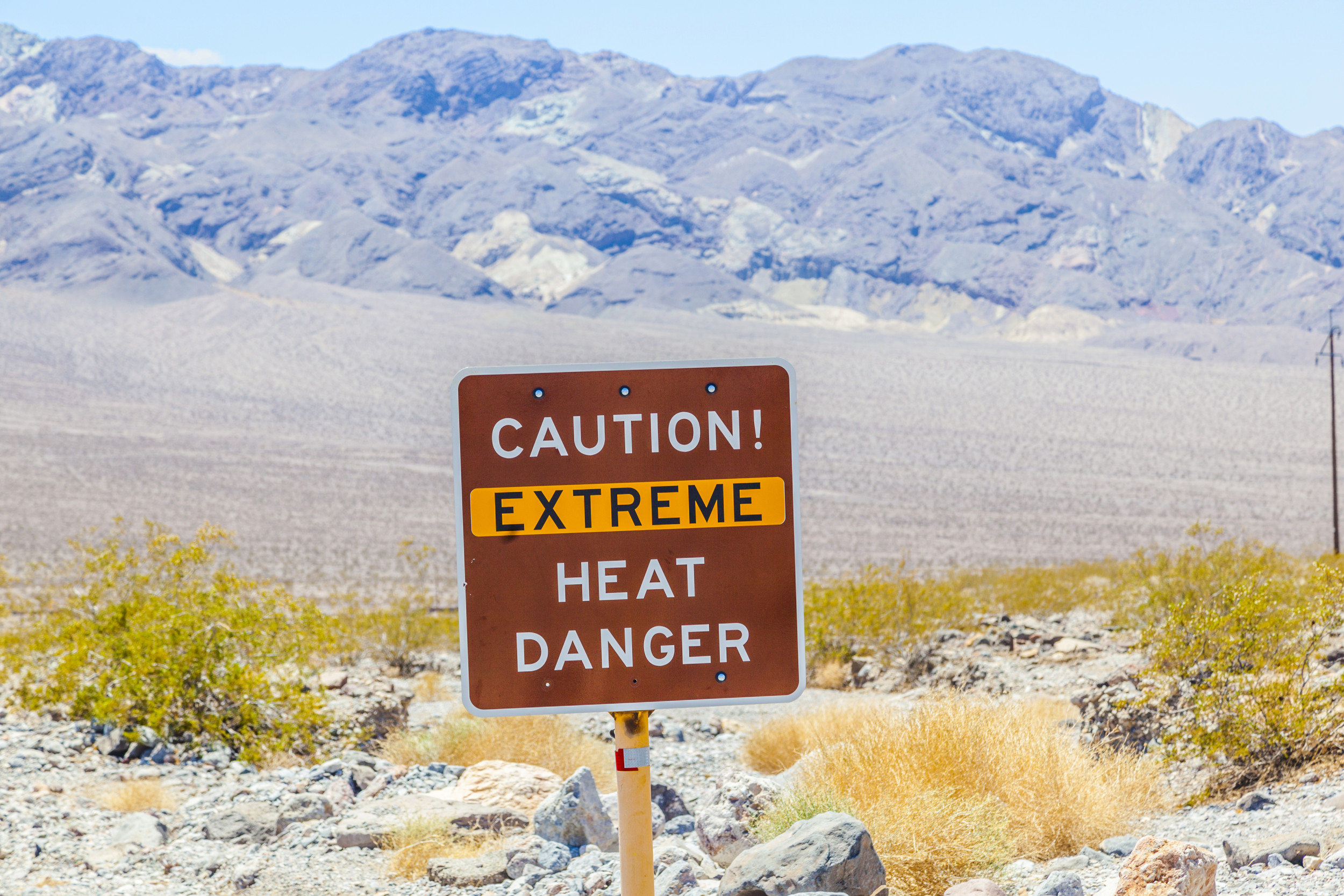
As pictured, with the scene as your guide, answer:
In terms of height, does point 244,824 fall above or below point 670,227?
below

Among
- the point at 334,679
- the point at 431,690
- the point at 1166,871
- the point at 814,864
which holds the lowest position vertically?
the point at 431,690

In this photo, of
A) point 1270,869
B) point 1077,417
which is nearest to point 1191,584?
point 1270,869

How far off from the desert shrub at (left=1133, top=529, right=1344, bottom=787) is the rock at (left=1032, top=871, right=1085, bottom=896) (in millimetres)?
2795

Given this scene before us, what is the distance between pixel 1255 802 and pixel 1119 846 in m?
1.22

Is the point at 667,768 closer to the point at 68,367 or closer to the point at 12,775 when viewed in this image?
the point at 12,775

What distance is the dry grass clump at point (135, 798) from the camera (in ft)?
22.9

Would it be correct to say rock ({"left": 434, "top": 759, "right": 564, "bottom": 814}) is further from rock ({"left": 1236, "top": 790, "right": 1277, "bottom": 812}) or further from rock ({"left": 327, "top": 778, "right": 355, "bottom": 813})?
rock ({"left": 1236, "top": 790, "right": 1277, "bottom": 812})

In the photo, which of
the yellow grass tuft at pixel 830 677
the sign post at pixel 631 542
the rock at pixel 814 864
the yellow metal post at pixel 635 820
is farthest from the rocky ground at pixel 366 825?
the yellow grass tuft at pixel 830 677

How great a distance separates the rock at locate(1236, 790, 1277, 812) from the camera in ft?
19.9

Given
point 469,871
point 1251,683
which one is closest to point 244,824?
point 469,871

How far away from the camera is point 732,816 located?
18.5 feet

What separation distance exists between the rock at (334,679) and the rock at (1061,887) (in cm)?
704

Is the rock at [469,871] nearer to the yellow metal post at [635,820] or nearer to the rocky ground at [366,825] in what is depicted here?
the rocky ground at [366,825]

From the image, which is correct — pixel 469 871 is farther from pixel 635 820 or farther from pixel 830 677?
pixel 830 677
